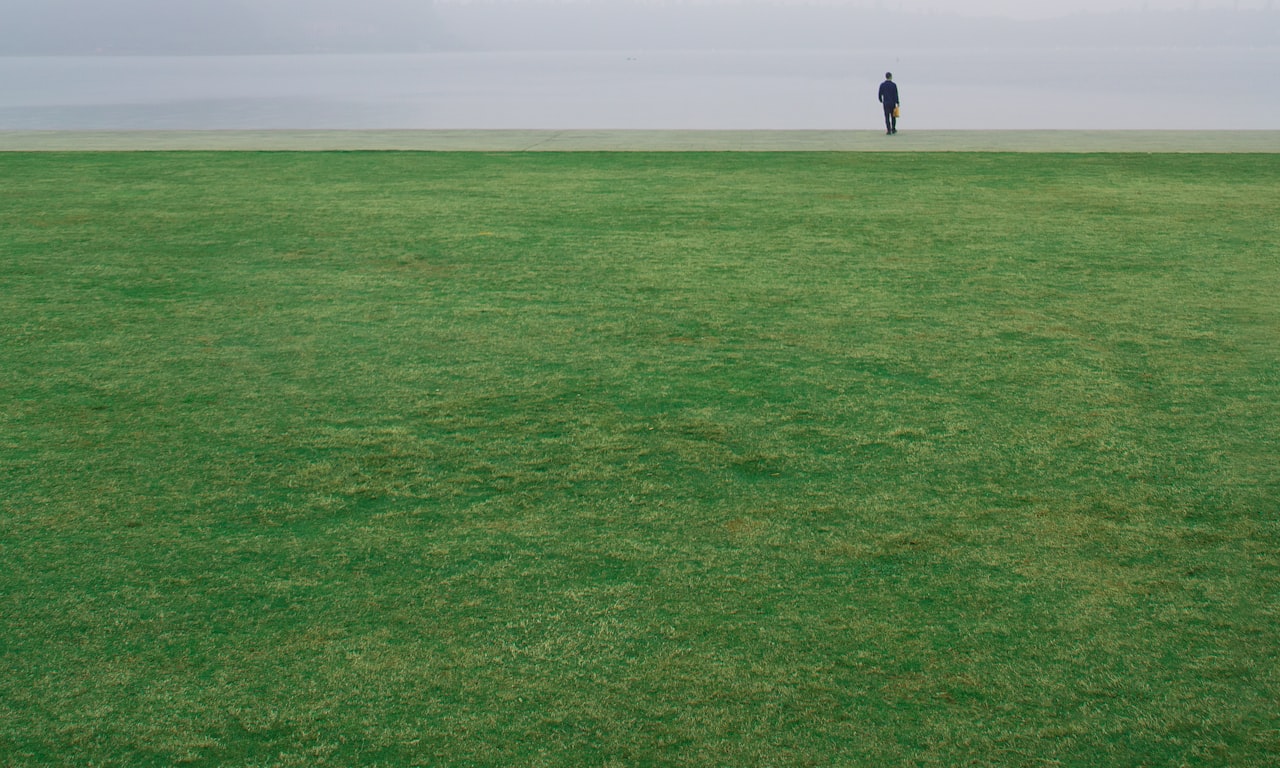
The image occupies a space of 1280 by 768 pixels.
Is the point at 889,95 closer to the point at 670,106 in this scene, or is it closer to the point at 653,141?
the point at 653,141

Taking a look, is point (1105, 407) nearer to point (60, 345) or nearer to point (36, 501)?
point (36, 501)

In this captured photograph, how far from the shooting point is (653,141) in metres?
17.4

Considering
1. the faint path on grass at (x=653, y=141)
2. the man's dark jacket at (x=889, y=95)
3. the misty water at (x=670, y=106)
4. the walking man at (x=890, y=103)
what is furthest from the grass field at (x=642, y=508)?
the misty water at (x=670, y=106)

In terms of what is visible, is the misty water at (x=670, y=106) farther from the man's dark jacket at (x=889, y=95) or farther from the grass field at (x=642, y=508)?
the grass field at (x=642, y=508)

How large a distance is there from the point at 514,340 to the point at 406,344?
613 mm

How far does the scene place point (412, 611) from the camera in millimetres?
3412

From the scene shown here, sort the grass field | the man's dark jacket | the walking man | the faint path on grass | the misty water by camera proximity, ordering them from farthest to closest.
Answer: the misty water, the man's dark jacket, the walking man, the faint path on grass, the grass field

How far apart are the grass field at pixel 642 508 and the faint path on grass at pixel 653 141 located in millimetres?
7955

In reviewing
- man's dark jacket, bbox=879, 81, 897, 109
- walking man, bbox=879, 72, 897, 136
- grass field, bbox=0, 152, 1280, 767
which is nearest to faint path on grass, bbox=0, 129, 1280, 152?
walking man, bbox=879, 72, 897, 136

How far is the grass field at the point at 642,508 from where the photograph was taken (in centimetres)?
291

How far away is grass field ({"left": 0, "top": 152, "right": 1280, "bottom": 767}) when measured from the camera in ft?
9.54

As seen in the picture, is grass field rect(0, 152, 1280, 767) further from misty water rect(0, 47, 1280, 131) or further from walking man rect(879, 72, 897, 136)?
misty water rect(0, 47, 1280, 131)

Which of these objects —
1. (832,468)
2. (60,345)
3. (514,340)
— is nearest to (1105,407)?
(832,468)

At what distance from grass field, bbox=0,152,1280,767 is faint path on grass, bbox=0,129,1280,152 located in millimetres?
7955
